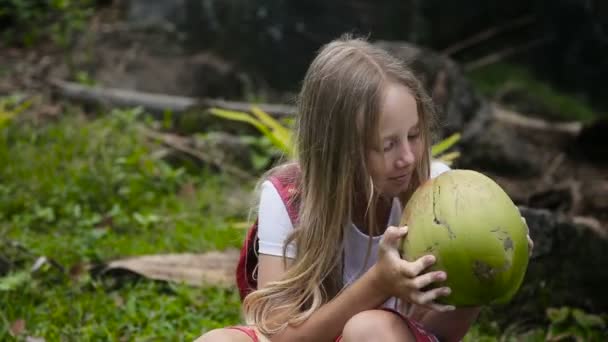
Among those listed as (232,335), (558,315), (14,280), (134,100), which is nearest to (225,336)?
(232,335)

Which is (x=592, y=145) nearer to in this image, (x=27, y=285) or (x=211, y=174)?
(x=211, y=174)

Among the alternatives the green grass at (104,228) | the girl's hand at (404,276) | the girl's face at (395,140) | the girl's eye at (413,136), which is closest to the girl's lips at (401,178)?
the girl's face at (395,140)

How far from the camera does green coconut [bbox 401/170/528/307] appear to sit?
2.08m

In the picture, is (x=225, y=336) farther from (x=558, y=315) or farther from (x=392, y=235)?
(x=558, y=315)

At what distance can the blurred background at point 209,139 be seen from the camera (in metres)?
3.47

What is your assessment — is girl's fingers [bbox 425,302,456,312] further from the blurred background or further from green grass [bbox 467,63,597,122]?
green grass [bbox 467,63,597,122]

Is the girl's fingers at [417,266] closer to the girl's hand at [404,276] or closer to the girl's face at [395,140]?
the girl's hand at [404,276]

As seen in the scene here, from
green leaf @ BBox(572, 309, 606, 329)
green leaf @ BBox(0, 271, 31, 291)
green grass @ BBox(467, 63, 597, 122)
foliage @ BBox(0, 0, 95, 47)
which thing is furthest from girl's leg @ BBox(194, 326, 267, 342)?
green grass @ BBox(467, 63, 597, 122)

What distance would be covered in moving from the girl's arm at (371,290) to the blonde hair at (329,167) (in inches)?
1.6

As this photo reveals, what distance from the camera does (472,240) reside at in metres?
2.08

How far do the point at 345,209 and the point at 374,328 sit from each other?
1.32 ft

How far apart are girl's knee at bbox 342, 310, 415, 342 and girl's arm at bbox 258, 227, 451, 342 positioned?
5 centimetres

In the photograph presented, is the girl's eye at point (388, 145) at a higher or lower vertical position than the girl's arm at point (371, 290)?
higher

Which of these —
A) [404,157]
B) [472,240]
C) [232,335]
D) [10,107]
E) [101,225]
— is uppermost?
[404,157]
